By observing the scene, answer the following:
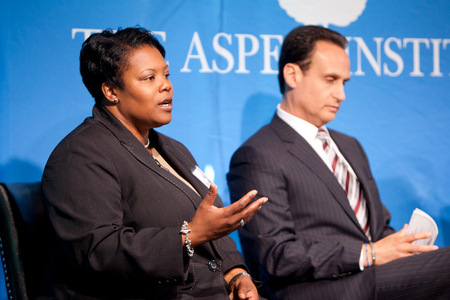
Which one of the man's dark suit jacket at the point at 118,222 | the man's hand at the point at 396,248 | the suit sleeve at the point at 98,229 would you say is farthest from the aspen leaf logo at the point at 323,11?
the suit sleeve at the point at 98,229

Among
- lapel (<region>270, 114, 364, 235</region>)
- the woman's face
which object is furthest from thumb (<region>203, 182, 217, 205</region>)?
lapel (<region>270, 114, 364, 235</region>)

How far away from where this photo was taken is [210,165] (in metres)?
2.98

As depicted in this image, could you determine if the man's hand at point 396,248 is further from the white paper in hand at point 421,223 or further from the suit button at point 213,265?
the suit button at point 213,265

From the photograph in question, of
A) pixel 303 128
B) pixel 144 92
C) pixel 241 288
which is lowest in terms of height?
pixel 241 288

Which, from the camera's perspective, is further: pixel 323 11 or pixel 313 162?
pixel 323 11

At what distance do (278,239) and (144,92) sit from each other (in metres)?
0.84

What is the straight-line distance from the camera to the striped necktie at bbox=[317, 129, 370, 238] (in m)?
2.50

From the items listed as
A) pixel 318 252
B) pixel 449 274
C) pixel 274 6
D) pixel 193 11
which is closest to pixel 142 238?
pixel 318 252

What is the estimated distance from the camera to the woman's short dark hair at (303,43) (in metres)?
2.58

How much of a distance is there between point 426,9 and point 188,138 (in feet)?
5.80

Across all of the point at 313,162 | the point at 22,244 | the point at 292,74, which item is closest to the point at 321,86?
the point at 292,74

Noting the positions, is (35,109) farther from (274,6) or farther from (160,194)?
(274,6)

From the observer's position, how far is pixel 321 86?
2.54 meters

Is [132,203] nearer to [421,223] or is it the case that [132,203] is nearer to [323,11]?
[421,223]
